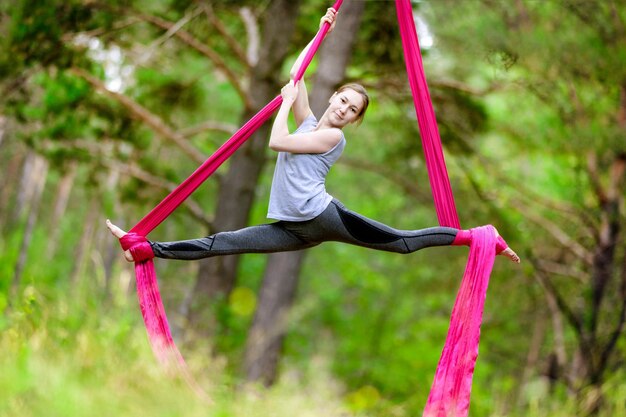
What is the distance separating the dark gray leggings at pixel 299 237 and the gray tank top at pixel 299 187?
6 centimetres

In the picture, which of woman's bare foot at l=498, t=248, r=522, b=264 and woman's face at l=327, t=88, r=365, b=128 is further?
woman's bare foot at l=498, t=248, r=522, b=264

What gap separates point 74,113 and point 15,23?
2.17 metres

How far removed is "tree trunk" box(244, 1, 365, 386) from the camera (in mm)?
7715

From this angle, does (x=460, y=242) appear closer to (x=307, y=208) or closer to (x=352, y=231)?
(x=352, y=231)

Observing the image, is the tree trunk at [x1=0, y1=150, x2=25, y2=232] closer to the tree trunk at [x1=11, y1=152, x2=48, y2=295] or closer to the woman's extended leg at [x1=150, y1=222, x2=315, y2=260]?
the tree trunk at [x1=11, y1=152, x2=48, y2=295]

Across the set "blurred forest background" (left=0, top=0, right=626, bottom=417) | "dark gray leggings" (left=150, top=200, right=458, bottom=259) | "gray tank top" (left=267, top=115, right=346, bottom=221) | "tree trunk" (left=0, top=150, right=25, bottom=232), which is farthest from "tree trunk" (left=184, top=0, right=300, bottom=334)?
"tree trunk" (left=0, top=150, right=25, bottom=232)

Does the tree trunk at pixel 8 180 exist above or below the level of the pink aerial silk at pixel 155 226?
above

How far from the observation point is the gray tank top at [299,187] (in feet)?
11.1

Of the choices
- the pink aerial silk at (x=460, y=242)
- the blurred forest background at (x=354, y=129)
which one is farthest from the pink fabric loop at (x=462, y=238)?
the blurred forest background at (x=354, y=129)

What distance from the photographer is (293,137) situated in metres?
3.30

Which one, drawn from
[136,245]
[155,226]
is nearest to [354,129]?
[155,226]

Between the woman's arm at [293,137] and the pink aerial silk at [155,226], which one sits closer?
the woman's arm at [293,137]

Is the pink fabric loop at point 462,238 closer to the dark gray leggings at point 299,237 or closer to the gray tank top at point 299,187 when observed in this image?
the dark gray leggings at point 299,237

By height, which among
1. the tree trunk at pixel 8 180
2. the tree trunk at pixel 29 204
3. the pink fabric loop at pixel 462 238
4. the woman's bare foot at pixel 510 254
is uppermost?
the tree trunk at pixel 8 180
